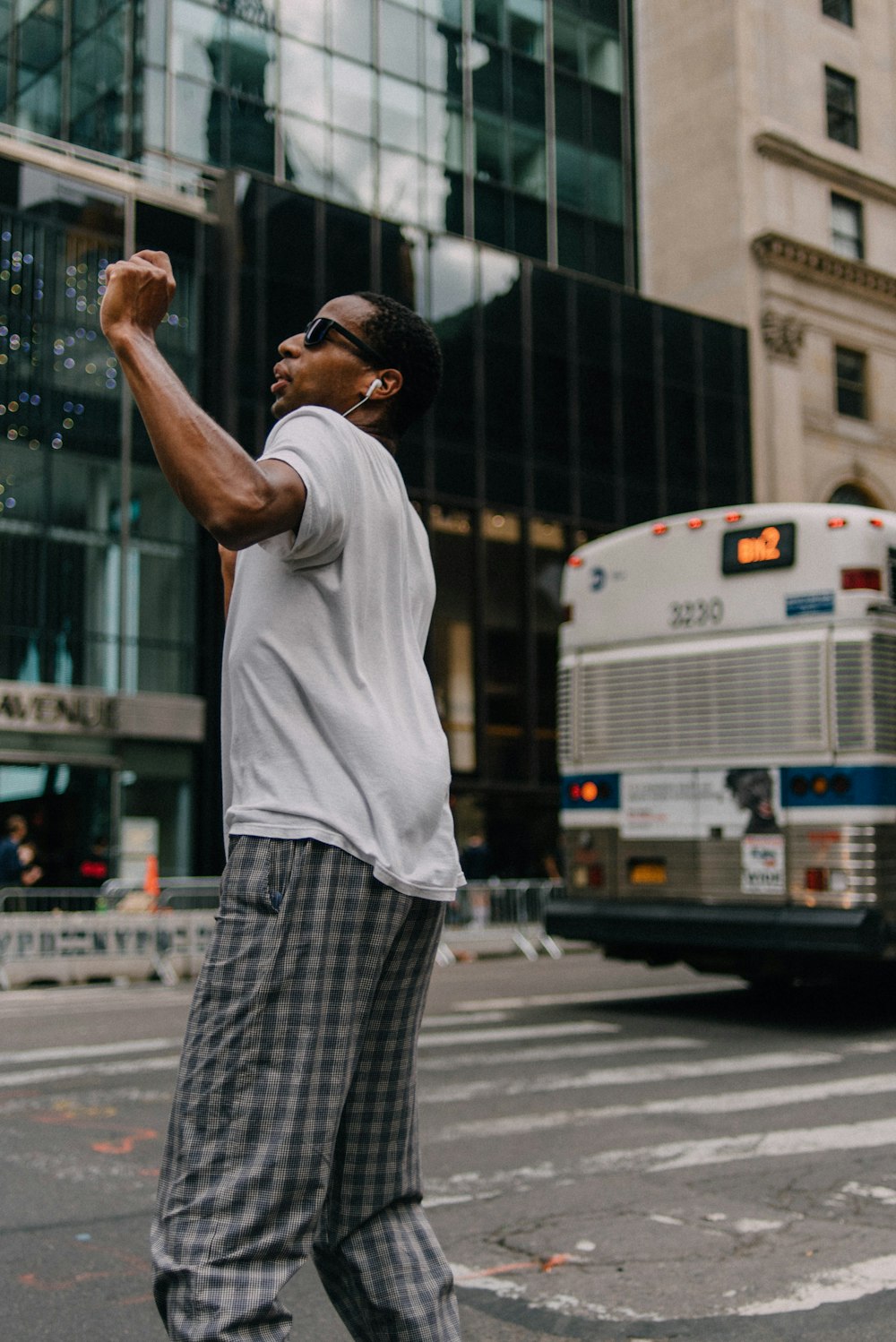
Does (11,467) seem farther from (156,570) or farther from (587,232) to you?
(587,232)

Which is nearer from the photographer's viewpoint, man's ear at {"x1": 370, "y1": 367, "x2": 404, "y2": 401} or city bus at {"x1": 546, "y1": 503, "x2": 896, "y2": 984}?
man's ear at {"x1": 370, "y1": 367, "x2": 404, "y2": 401}

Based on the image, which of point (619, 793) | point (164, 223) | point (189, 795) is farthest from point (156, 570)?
point (619, 793)

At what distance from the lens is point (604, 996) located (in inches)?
506

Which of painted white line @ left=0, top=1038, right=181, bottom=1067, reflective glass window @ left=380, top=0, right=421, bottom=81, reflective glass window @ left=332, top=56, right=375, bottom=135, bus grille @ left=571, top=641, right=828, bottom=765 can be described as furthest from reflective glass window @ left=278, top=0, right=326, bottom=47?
painted white line @ left=0, top=1038, right=181, bottom=1067

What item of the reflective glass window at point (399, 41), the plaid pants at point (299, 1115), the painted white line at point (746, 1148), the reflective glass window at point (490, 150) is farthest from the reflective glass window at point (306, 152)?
the plaid pants at point (299, 1115)

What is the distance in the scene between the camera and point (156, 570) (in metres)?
23.3

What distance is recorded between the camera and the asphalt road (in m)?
4.10

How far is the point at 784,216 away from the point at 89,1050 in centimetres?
2726

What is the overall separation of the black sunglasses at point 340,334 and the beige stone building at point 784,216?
29658 mm

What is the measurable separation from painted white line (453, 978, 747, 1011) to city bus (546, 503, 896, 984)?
1119mm

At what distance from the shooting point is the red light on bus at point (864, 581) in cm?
988

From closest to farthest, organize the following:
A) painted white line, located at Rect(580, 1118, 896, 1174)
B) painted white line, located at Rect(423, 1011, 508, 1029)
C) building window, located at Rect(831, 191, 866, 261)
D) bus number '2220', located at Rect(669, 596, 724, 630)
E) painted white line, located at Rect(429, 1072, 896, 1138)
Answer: painted white line, located at Rect(580, 1118, 896, 1174), painted white line, located at Rect(429, 1072, 896, 1138), bus number '2220', located at Rect(669, 596, 724, 630), painted white line, located at Rect(423, 1011, 508, 1029), building window, located at Rect(831, 191, 866, 261)

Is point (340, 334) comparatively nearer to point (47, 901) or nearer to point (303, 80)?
point (47, 901)

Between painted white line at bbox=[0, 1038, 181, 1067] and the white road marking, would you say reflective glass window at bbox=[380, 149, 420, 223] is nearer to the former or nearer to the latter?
painted white line at bbox=[0, 1038, 181, 1067]
